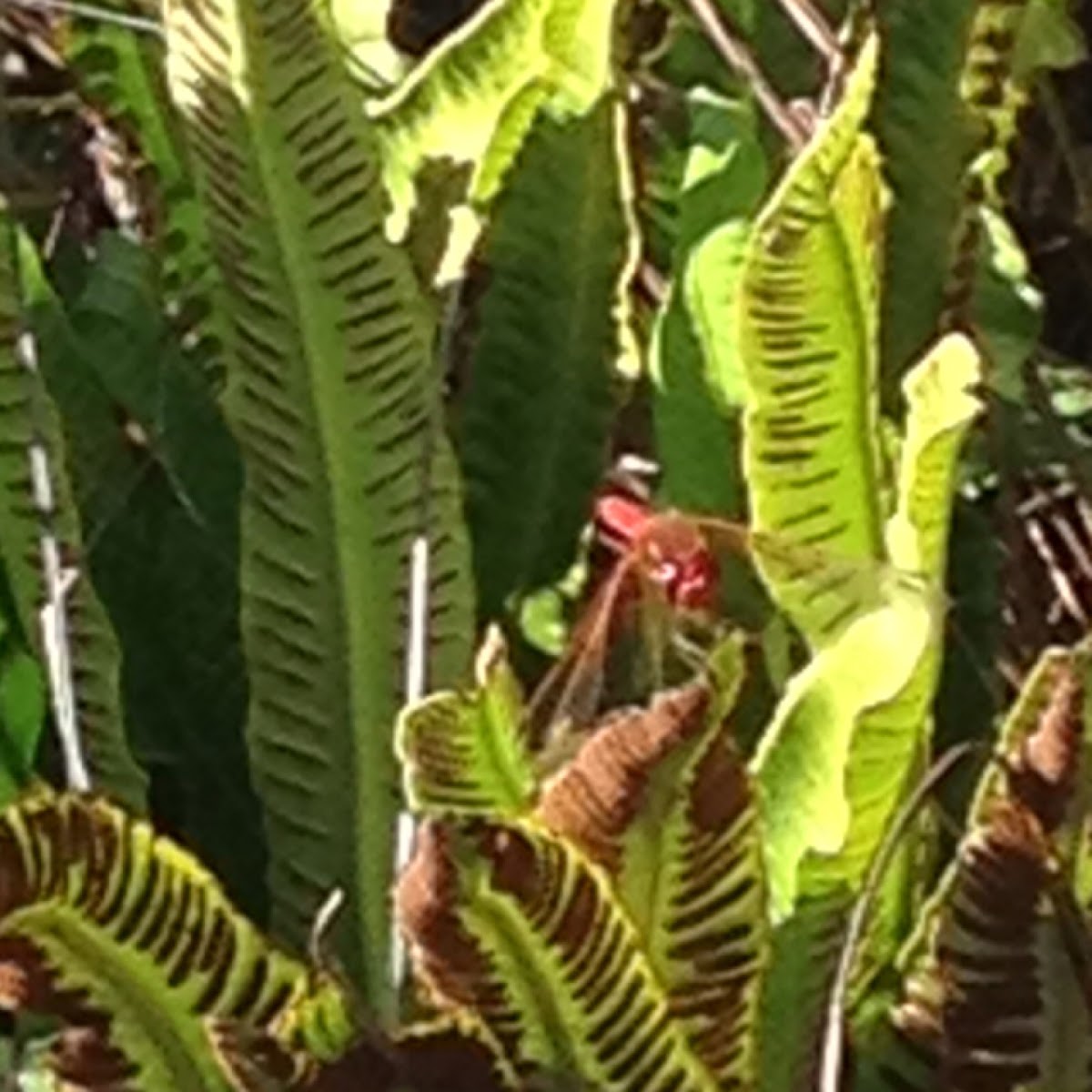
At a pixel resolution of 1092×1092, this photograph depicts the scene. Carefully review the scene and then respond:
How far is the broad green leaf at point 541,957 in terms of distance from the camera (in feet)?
2.57

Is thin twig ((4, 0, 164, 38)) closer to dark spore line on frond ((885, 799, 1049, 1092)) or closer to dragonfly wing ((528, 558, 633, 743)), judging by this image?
dragonfly wing ((528, 558, 633, 743))

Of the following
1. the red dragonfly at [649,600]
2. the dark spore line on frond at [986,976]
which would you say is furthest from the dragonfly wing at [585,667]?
the dark spore line on frond at [986,976]

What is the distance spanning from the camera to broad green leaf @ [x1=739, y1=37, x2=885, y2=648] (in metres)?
0.88

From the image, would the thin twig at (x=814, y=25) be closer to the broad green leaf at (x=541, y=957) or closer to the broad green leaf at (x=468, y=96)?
the broad green leaf at (x=468, y=96)

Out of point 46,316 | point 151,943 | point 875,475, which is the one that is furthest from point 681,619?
point 46,316

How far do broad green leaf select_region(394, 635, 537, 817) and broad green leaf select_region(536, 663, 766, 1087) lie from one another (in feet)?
0.04

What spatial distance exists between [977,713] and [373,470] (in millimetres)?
213

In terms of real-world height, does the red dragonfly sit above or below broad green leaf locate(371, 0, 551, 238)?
below

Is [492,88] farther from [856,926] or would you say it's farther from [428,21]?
[428,21]

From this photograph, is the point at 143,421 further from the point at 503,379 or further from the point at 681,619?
the point at 681,619

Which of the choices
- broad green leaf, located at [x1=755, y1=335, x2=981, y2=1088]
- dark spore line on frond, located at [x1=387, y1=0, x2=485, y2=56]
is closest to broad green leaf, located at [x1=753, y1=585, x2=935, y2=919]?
broad green leaf, located at [x1=755, y1=335, x2=981, y2=1088]

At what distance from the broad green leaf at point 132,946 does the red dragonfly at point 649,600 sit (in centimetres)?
10

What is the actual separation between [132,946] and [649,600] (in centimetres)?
17

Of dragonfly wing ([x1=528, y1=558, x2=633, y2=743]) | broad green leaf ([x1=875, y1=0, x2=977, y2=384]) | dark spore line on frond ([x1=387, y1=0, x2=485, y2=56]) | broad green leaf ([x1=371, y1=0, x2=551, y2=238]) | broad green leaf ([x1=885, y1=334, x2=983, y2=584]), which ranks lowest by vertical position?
dragonfly wing ([x1=528, y1=558, x2=633, y2=743])
